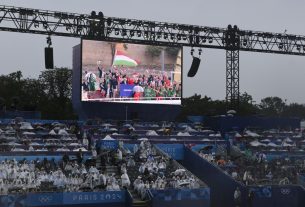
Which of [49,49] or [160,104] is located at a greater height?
[49,49]

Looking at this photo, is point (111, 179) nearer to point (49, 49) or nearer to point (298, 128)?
point (49, 49)

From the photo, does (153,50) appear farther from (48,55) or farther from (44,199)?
(44,199)

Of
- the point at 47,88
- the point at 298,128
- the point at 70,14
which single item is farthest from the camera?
the point at 47,88

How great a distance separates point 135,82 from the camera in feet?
111

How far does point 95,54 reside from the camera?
33062 mm

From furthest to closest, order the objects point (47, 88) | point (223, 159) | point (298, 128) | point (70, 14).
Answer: point (47, 88) → point (298, 128) → point (70, 14) → point (223, 159)

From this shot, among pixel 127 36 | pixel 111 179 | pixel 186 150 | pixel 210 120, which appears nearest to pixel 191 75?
pixel 210 120

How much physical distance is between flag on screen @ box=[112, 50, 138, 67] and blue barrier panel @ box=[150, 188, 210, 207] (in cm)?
1265

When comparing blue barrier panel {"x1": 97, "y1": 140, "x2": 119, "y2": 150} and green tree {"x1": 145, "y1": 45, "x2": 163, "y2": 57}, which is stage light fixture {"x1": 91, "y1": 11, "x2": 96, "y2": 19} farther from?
blue barrier panel {"x1": 97, "y1": 140, "x2": 119, "y2": 150}

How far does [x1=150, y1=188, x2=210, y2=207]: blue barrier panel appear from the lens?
2236 centimetres

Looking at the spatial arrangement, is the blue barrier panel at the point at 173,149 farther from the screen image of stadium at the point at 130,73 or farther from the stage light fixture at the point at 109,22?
the stage light fixture at the point at 109,22

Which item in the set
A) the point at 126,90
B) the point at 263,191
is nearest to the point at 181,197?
the point at 263,191

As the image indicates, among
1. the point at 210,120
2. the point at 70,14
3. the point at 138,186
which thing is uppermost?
the point at 70,14

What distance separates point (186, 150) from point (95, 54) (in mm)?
8269
